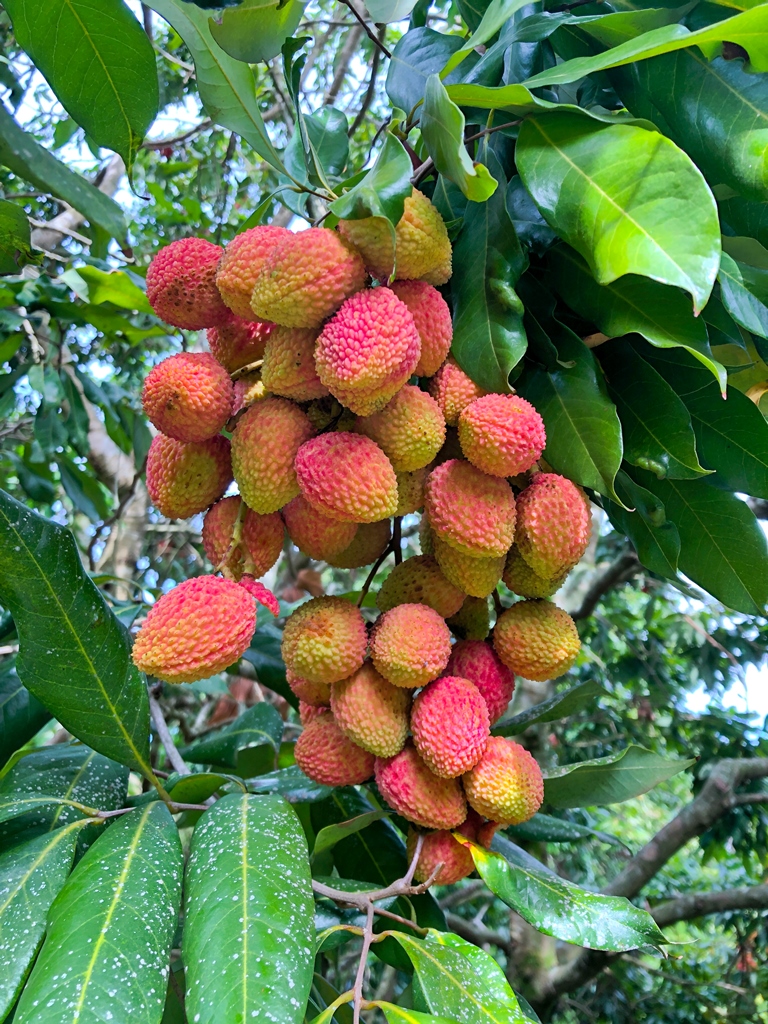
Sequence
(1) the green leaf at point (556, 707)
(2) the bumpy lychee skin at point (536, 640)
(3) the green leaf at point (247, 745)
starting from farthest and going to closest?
(3) the green leaf at point (247, 745) → (1) the green leaf at point (556, 707) → (2) the bumpy lychee skin at point (536, 640)

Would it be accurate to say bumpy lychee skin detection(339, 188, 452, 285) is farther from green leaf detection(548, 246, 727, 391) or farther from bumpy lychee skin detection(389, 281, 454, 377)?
green leaf detection(548, 246, 727, 391)

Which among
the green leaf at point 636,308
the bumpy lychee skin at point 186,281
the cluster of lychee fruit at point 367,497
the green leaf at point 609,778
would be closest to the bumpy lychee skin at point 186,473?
the cluster of lychee fruit at point 367,497

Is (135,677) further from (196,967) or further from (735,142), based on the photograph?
(735,142)

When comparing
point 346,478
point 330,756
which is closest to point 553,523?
point 346,478

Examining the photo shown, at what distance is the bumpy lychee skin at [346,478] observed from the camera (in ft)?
1.91

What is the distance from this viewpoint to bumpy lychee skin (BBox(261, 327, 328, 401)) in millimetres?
599

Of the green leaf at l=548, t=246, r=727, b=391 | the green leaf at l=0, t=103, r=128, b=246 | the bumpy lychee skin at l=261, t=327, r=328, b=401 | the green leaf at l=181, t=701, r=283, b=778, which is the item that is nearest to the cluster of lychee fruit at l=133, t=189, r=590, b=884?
the bumpy lychee skin at l=261, t=327, r=328, b=401

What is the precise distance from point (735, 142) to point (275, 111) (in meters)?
2.20

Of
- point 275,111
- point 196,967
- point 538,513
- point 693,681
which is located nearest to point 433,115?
point 538,513

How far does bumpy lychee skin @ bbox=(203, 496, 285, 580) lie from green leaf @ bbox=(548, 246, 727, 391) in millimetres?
329

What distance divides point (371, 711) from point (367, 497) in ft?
0.65

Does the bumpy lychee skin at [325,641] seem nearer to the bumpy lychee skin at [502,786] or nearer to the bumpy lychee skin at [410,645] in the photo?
the bumpy lychee skin at [410,645]

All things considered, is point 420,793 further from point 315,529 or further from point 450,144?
point 450,144

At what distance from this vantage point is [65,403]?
6.15 feet
